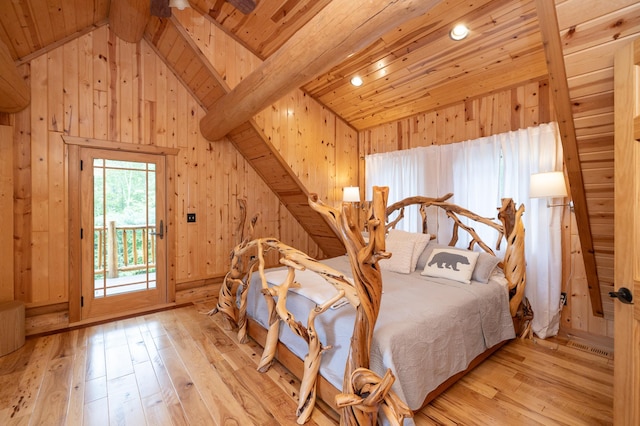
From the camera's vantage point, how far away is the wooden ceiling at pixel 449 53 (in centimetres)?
146

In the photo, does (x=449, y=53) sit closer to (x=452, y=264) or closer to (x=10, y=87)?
(x=452, y=264)

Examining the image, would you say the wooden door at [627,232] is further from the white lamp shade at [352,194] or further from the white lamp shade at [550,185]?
the white lamp shade at [352,194]

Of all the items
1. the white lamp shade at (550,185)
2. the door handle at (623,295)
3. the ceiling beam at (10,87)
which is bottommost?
the door handle at (623,295)

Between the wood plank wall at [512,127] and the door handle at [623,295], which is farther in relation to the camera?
the wood plank wall at [512,127]

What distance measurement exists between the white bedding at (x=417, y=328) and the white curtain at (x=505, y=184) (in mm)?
621

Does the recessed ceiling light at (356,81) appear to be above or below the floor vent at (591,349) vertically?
above

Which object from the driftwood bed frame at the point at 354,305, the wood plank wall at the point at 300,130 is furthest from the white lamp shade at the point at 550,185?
the wood plank wall at the point at 300,130

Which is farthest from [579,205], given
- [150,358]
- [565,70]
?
[150,358]

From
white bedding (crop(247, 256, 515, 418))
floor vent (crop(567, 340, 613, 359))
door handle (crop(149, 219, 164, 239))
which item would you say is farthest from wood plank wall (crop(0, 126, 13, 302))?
floor vent (crop(567, 340, 613, 359))

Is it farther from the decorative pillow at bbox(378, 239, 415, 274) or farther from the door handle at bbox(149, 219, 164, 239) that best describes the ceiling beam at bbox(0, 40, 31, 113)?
the decorative pillow at bbox(378, 239, 415, 274)

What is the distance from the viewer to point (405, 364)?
60.3 inches

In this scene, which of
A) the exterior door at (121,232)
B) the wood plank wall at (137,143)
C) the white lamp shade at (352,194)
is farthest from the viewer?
the white lamp shade at (352,194)

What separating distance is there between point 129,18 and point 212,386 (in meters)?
3.58

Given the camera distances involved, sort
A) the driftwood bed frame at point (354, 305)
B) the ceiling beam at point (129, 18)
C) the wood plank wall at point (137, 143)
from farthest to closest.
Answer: the wood plank wall at point (137, 143) → the ceiling beam at point (129, 18) → the driftwood bed frame at point (354, 305)
